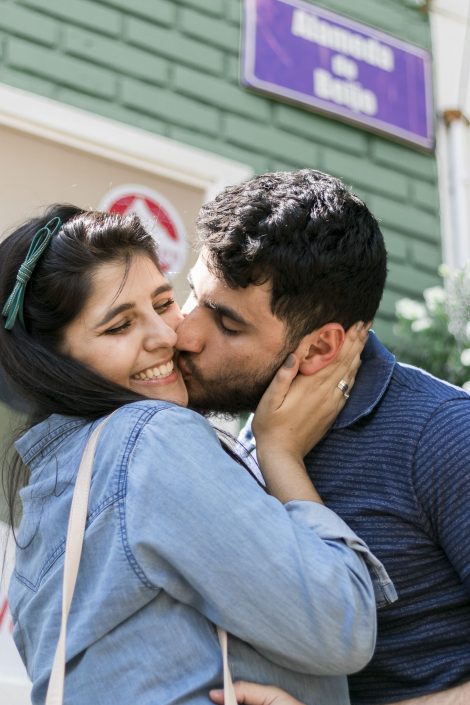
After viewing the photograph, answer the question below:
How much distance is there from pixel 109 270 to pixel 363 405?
2.24 ft

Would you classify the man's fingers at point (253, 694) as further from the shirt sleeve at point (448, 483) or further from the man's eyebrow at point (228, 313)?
the man's eyebrow at point (228, 313)

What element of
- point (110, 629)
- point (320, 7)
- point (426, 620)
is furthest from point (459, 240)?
point (110, 629)

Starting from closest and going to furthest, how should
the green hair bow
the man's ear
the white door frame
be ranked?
1. the green hair bow
2. the man's ear
3. the white door frame

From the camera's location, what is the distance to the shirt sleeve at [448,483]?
249cm

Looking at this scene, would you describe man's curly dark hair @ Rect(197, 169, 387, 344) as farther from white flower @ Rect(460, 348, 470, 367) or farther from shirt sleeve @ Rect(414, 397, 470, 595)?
white flower @ Rect(460, 348, 470, 367)

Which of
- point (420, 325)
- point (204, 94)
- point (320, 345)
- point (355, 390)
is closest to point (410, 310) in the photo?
point (420, 325)

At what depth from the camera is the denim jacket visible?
218 cm

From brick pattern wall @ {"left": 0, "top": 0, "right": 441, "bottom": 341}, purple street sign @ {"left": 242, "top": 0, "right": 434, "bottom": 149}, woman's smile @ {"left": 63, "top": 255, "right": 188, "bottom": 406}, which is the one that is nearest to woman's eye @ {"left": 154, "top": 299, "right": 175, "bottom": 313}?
woman's smile @ {"left": 63, "top": 255, "right": 188, "bottom": 406}

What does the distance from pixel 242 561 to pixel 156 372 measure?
764mm

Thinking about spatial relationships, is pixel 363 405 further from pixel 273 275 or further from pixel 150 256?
pixel 150 256

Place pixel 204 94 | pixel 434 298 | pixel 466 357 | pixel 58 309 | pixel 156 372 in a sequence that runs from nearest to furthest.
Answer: pixel 58 309 < pixel 156 372 < pixel 466 357 < pixel 434 298 < pixel 204 94

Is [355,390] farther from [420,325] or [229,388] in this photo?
[420,325]

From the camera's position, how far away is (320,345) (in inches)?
117

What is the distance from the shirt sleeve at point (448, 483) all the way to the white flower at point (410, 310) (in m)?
2.89
